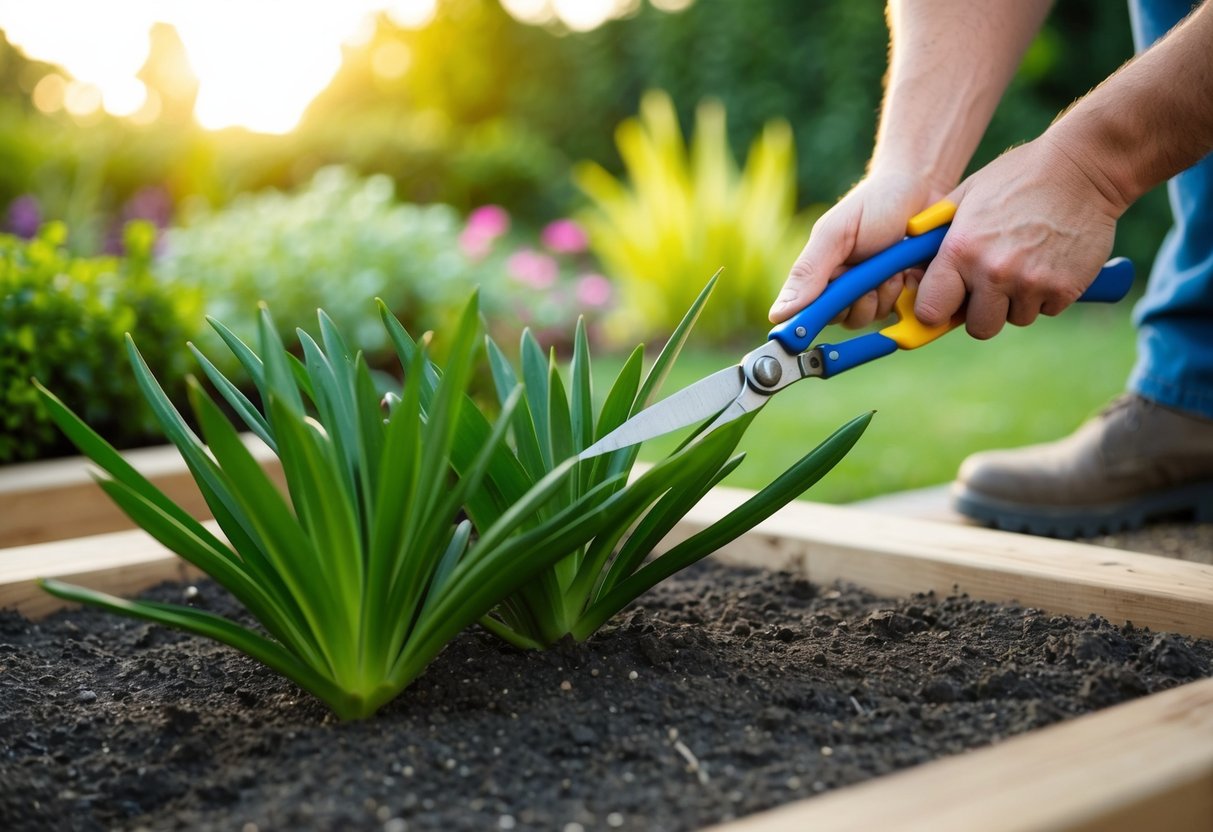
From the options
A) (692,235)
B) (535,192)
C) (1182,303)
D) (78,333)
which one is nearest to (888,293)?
(1182,303)

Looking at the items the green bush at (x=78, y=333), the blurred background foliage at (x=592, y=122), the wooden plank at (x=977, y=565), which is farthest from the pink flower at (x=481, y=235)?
the wooden plank at (x=977, y=565)

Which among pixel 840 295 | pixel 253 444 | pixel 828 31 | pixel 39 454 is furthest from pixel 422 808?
pixel 828 31

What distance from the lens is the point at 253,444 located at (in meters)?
2.62

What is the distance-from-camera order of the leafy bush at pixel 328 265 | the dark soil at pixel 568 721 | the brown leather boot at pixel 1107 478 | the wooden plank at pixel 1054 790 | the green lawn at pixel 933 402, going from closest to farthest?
the wooden plank at pixel 1054 790 → the dark soil at pixel 568 721 → the brown leather boot at pixel 1107 478 → the green lawn at pixel 933 402 → the leafy bush at pixel 328 265

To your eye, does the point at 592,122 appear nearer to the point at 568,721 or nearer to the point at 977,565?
the point at 977,565

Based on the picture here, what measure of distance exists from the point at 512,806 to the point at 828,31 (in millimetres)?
9864

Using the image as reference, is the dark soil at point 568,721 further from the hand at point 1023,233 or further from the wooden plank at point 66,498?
the wooden plank at point 66,498

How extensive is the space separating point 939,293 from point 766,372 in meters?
0.33

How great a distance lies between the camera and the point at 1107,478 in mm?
2424

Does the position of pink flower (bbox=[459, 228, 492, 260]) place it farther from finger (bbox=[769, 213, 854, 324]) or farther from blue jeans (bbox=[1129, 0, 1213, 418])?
finger (bbox=[769, 213, 854, 324])

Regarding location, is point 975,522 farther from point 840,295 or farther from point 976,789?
point 976,789

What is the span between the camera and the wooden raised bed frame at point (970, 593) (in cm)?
83

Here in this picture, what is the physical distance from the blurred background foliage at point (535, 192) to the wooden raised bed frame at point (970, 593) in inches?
12.9

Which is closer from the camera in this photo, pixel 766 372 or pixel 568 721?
pixel 568 721
